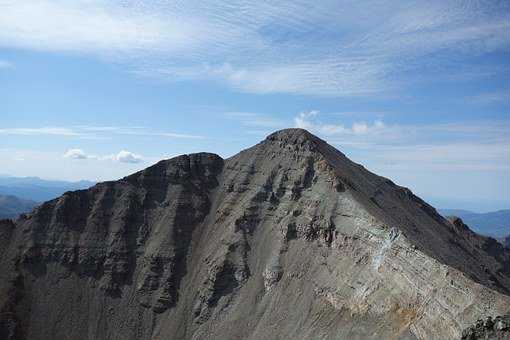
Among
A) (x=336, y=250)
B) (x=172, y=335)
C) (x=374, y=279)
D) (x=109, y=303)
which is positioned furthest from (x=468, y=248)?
(x=109, y=303)

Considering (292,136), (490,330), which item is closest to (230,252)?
(292,136)

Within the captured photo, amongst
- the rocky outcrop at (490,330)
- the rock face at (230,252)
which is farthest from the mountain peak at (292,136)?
the rocky outcrop at (490,330)

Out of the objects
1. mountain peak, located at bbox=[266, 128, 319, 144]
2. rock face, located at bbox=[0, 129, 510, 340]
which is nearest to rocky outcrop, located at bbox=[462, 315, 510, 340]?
rock face, located at bbox=[0, 129, 510, 340]

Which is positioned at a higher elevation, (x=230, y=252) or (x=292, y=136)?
(x=292, y=136)

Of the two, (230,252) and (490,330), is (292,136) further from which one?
(490,330)

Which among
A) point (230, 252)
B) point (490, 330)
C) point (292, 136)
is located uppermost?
point (292, 136)

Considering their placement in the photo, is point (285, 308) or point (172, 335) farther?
point (172, 335)

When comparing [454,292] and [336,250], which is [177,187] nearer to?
[336,250]

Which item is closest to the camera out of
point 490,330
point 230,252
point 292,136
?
point 490,330
